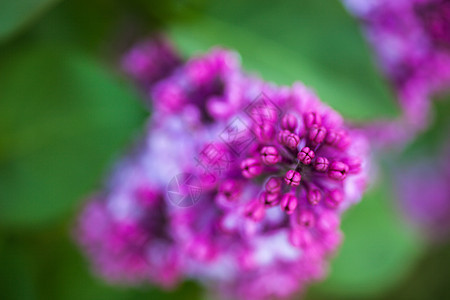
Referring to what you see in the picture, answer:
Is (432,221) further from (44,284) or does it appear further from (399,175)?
(44,284)

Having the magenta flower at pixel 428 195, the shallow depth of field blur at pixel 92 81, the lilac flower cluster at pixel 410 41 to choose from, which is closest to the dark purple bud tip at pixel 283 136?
the shallow depth of field blur at pixel 92 81

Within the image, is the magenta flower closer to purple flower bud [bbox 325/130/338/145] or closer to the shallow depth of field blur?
the shallow depth of field blur

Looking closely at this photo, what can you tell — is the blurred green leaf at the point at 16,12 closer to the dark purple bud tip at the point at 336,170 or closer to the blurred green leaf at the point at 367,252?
the dark purple bud tip at the point at 336,170

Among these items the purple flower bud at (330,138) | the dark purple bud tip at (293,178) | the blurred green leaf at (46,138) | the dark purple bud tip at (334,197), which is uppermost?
the blurred green leaf at (46,138)

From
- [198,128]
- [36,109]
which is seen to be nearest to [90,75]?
[36,109]

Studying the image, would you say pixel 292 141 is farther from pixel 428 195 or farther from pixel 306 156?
pixel 428 195

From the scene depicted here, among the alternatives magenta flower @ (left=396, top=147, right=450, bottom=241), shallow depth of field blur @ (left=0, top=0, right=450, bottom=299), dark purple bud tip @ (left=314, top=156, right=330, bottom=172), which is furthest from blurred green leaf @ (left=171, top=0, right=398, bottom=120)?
magenta flower @ (left=396, top=147, right=450, bottom=241)
